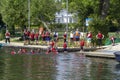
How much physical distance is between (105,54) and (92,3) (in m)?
29.1

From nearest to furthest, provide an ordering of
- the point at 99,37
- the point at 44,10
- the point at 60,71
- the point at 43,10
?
the point at 60,71 → the point at 99,37 → the point at 43,10 → the point at 44,10

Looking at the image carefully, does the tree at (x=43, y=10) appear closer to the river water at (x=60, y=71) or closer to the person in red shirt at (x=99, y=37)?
the person in red shirt at (x=99, y=37)

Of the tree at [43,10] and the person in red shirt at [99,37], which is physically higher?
the tree at [43,10]

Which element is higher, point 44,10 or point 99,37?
point 44,10

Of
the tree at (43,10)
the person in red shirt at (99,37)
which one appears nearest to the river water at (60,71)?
the person in red shirt at (99,37)

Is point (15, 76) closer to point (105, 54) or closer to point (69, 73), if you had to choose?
point (69, 73)

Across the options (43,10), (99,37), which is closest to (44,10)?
(43,10)

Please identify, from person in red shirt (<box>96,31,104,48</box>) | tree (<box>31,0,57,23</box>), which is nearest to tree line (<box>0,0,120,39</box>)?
tree (<box>31,0,57,23</box>)

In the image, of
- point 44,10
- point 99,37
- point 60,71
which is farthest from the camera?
point 44,10

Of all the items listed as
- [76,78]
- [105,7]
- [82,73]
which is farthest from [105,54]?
[105,7]

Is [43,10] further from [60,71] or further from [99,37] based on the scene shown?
[60,71]

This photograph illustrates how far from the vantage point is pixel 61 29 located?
91.8m

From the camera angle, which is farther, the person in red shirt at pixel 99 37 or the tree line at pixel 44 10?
the tree line at pixel 44 10

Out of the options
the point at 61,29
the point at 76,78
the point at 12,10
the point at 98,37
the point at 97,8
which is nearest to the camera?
the point at 76,78
